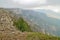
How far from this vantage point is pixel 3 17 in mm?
18266

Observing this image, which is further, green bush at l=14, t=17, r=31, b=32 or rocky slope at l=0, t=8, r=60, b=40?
green bush at l=14, t=17, r=31, b=32

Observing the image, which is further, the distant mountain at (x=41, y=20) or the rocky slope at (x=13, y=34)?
the distant mountain at (x=41, y=20)

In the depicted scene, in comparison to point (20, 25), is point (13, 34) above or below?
below

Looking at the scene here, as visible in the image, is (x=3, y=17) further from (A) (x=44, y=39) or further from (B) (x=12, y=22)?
(A) (x=44, y=39)

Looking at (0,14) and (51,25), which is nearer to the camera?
(0,14)

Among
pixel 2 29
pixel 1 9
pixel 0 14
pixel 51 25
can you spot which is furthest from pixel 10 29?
pixel 51 25

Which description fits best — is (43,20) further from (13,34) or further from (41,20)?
(13,34)

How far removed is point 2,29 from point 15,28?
1.22m

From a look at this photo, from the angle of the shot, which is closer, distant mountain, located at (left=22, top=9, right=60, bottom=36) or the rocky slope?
the rocky slope

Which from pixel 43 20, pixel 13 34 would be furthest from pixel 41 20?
pixel 13 34

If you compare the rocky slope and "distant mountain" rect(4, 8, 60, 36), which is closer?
the rocky slope

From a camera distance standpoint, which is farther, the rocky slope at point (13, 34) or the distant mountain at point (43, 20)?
the distant mountain at point (43, 20)

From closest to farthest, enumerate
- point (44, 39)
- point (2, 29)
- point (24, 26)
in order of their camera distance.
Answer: point (44, 39), point (2, 29), point (24, 26)

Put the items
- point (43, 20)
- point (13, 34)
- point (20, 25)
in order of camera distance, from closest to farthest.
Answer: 1. point (13, 34)
2. point (20, 25)
3. point (43, 20)
